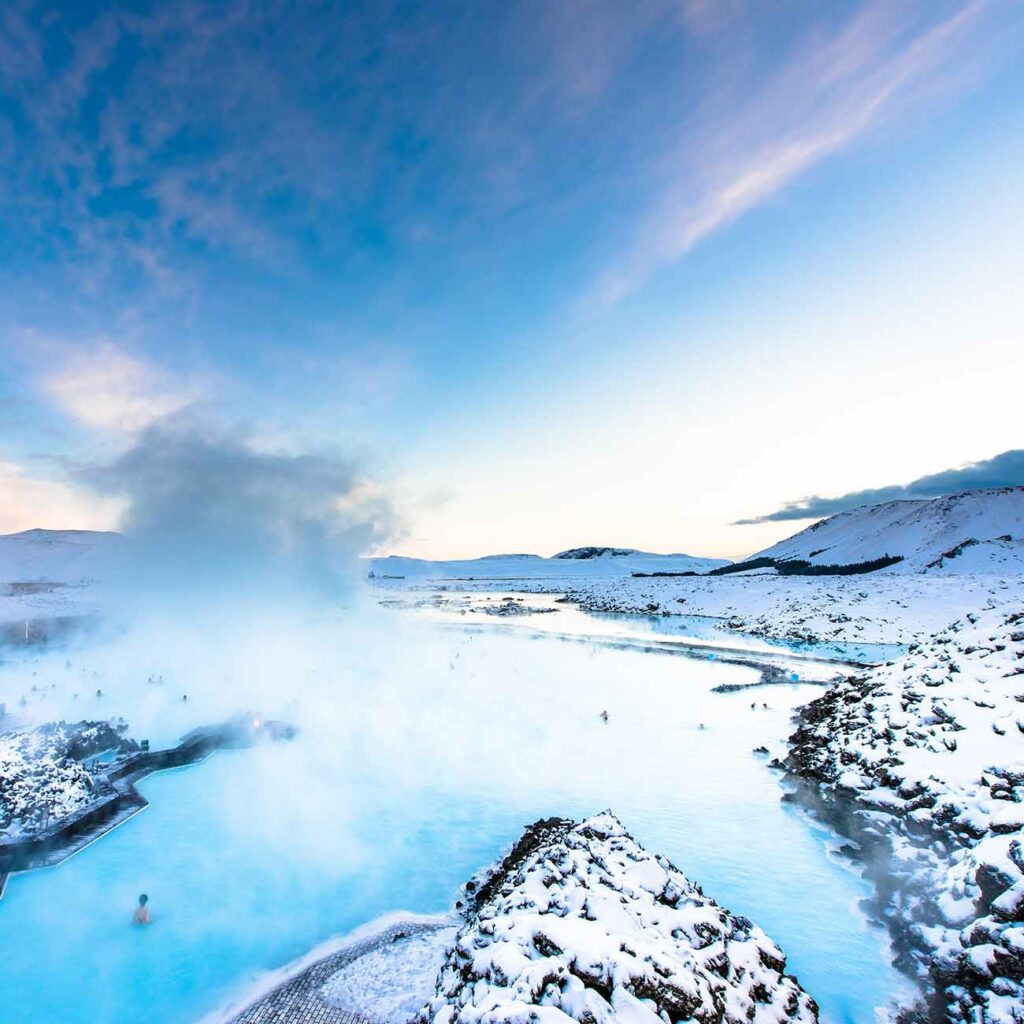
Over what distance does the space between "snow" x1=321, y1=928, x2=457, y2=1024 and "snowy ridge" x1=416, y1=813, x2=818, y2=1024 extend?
4.65ft

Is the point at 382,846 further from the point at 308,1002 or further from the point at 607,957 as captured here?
the point at 607,957

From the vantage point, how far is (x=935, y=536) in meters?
82.2

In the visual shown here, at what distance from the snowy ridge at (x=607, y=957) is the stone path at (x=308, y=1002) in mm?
2041

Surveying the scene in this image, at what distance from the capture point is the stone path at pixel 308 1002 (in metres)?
8.27

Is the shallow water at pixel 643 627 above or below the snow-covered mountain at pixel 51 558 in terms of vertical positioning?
below

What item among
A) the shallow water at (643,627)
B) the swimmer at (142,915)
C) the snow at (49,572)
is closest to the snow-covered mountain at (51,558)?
the snow at (49,572)

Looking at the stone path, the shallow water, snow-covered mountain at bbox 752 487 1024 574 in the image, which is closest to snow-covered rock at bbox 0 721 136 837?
the stone path

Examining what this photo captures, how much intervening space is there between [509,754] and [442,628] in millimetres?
34302

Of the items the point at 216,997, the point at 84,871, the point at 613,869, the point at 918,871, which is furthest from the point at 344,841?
the point at 918,871

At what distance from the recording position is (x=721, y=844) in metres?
13.8

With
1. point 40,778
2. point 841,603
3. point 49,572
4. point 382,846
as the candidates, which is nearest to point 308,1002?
point 382,846

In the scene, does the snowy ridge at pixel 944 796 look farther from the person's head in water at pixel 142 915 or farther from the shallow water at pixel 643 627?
the shallow water at pixel 643 627

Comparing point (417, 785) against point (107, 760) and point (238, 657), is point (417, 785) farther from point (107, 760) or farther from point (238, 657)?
point (238, 657)

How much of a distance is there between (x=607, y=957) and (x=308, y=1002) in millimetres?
5325
